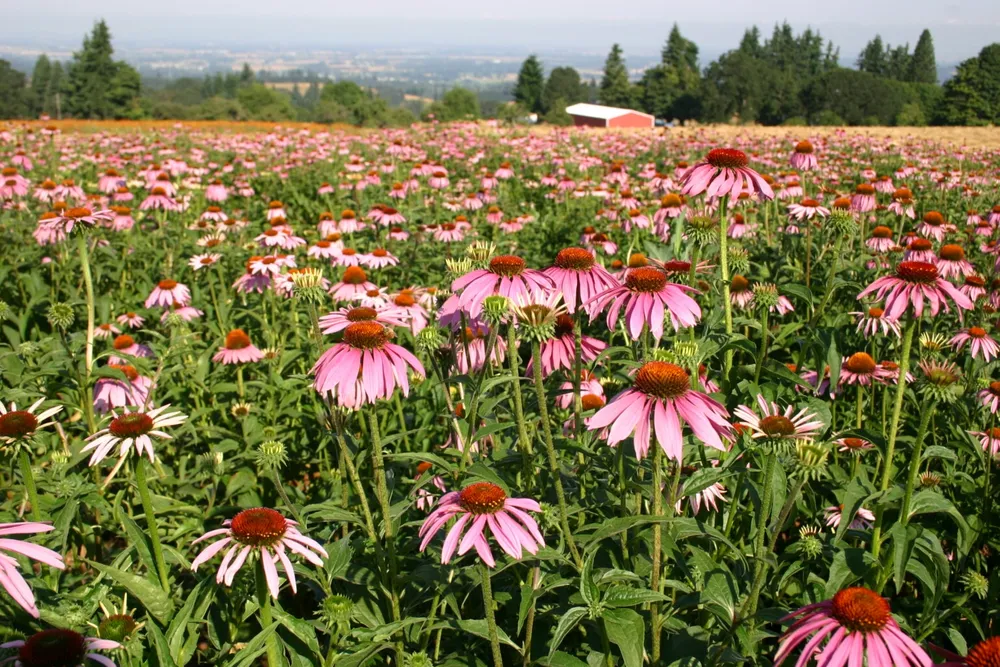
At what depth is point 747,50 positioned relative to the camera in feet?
315

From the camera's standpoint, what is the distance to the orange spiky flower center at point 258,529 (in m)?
1.53

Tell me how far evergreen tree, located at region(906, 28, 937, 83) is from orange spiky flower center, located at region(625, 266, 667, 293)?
Result: 10543cm

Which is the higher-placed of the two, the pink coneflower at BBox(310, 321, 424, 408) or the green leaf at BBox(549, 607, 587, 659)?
the pink coneflower at BBox(310, 321, 424, 408)

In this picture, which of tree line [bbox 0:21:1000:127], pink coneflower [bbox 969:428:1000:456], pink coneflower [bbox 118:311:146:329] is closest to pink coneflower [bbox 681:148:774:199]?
pink coneflower [bbox 969:428:1000:456]

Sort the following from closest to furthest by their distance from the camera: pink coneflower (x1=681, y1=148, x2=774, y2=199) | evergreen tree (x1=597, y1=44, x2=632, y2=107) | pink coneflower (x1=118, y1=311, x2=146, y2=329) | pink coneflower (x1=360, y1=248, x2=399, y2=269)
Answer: pink coneflower (x1=681, y1=148, x2=774, y2=199) < pink coneflower (x1=118, y1=311, x2=146, y2=329) < pink coneflower (x1=360, y1=248, x2=399, y2=269) < evergreen tree (x1=597, y1=44, x2=632, y2=107)

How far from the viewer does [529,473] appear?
1.99 metres

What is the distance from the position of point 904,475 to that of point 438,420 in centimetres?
204

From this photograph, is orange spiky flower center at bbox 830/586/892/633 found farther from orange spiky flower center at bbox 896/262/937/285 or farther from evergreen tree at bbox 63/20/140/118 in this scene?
evergreen tree at bbox 63/20/140/118

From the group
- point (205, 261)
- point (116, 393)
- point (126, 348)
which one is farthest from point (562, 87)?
point (116, 393)

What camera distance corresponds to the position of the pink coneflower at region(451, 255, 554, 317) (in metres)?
1.83

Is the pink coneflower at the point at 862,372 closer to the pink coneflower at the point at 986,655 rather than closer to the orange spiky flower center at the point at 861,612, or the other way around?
the orange spiky flower center at the point at 861,612

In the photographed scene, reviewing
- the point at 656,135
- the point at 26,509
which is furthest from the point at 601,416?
the point at 656,135

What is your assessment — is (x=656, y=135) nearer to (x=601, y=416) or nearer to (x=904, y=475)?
(x=904, y=475)

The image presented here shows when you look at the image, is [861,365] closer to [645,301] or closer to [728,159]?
[728,159]
